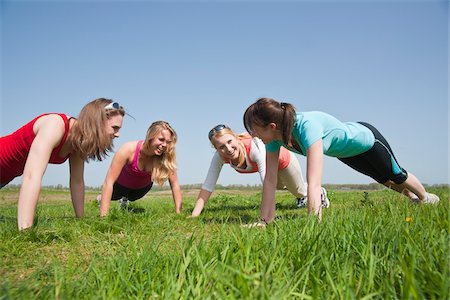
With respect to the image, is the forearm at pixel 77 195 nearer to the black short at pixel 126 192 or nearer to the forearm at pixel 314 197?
the black short at pixel 126 192

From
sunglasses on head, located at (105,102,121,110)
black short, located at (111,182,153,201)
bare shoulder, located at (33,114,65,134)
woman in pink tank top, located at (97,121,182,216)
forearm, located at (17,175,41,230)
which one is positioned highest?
sunglasses on head, located at (105,102,121,110)

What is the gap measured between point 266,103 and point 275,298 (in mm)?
3089

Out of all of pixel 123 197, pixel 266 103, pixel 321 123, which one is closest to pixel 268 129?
pixel 266 103

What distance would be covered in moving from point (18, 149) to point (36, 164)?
3.61 feet

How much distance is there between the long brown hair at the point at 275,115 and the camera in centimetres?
414

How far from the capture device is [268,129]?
4.26 m

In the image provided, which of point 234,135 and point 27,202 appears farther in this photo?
point 234,135

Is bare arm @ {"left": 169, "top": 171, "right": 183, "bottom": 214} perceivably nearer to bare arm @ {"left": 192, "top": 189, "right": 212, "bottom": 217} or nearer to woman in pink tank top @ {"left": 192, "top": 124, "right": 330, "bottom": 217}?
woman in pink tank top @ {"left": 192, "top": 124, "right": 330, "bottom": 217}

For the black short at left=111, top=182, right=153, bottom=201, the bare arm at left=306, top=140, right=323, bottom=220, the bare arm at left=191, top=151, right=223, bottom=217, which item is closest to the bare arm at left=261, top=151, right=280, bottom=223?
the bare arm at left=306, top=140, right=323, bottom=220

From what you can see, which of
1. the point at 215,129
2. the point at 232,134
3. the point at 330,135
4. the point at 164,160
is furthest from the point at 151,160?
the point at 330,135

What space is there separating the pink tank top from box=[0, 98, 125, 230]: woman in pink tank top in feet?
4.51

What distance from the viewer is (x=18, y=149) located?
4.78 meters

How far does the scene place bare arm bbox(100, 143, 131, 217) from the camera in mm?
5895

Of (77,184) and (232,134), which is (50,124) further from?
(232,134)
